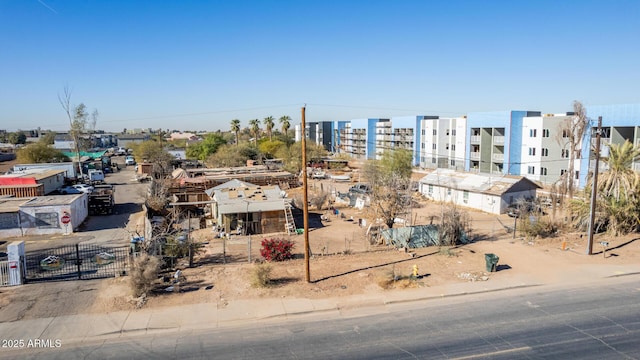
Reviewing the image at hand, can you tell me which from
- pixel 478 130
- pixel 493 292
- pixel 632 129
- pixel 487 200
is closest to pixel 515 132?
pixel 478 130

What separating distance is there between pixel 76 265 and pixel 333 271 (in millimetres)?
11819

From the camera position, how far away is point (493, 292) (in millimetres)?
16234

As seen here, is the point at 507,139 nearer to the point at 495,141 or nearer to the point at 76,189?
the point at 495,141

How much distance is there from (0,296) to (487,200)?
34.7 metres

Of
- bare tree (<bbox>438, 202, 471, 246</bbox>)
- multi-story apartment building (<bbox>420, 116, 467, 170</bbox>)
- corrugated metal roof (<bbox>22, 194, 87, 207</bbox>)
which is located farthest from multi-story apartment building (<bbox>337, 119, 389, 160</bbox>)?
corrugated metal roof (<bbox>22, 194, 87, 207</bbox>)

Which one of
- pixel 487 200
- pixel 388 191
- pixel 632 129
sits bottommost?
pixel 487 200

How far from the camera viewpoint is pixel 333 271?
18.2m

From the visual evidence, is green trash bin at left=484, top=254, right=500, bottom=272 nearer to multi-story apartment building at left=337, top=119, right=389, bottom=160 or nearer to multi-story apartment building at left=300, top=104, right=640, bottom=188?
multi-story apartment building at left=300, top=104, right=640, bottom=188

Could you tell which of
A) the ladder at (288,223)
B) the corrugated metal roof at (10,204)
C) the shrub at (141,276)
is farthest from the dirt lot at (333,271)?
the corrugated metal roof at (10,204)

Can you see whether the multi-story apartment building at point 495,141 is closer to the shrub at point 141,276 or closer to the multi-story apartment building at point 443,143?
the multi-story apartment building at point 443,143


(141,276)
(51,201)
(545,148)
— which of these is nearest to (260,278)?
(141,276)

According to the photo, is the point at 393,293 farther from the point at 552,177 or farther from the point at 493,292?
the point at 552,177

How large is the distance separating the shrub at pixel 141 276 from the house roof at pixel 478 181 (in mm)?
30025

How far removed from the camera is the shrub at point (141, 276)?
1497 cm
